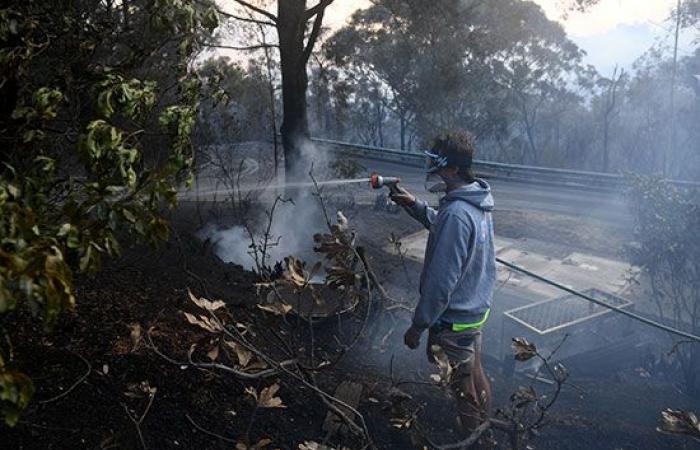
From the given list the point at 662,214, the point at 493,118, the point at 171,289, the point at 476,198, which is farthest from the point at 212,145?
the point at 493,118

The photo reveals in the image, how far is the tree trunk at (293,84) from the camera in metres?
9.02

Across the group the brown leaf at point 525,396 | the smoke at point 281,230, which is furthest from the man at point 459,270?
the smoke at point 281,230

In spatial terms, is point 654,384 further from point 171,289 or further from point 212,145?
point 212,145

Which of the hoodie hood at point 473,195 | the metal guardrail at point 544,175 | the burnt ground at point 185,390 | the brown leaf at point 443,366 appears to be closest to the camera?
the brown leaf at point 443,366

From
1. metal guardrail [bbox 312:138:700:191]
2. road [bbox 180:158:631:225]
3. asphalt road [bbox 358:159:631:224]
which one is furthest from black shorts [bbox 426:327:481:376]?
metal guardrail [bbox 312:138:700:191]

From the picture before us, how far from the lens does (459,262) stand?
3307mm

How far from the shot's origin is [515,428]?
3.32 meters

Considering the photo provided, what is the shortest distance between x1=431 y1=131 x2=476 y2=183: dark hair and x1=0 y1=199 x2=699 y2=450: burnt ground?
1.47m

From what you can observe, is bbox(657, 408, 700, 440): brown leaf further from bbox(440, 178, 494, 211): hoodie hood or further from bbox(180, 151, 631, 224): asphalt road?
bbox(180, 151, 631, 224): asphalt road

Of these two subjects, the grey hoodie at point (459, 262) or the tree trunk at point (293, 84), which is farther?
the tree trunk at point (293, 84)

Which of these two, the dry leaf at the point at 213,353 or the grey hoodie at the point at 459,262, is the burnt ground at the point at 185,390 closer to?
the dry leaf at the point at 213,353

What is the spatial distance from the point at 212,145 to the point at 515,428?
9.68 metres

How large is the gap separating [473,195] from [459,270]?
1.50 ft

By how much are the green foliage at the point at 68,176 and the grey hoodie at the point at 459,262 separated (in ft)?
4.91
